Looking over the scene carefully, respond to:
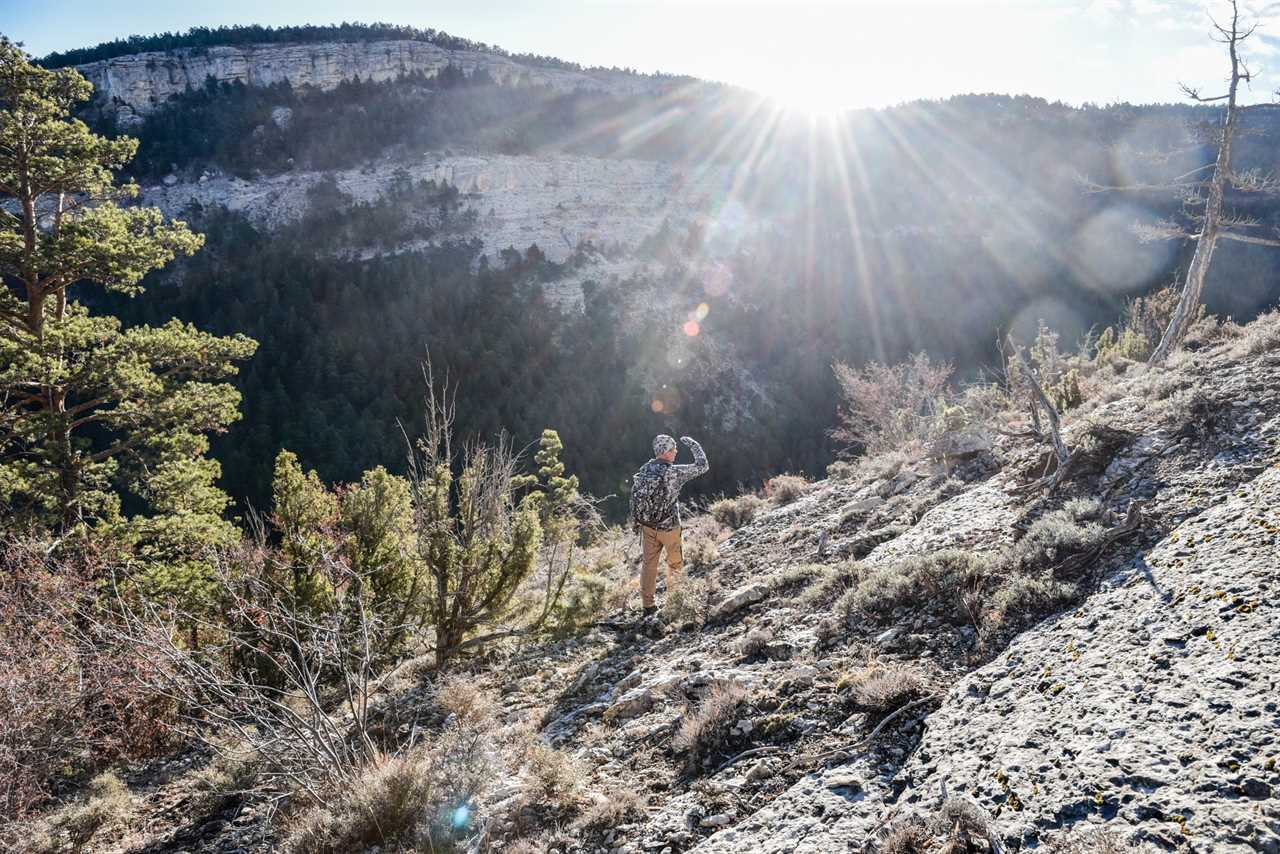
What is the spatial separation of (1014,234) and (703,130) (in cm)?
3889

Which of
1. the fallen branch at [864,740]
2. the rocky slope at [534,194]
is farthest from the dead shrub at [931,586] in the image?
the rocky slope at [534,194]

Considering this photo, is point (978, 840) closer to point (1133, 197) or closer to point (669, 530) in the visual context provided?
point (669, 530)

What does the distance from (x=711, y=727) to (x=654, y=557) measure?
303 centimetres

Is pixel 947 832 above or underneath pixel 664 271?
underneath

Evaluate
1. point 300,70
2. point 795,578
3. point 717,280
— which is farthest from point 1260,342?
point 300,70

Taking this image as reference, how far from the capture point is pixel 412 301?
204 feet

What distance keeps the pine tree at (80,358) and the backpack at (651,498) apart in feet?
19.7

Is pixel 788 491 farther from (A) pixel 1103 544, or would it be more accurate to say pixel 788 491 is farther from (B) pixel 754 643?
(A) pixel 1103 544

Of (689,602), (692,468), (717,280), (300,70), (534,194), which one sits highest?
(300,70)

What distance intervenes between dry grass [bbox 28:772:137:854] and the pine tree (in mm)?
3896

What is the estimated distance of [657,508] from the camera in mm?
6723

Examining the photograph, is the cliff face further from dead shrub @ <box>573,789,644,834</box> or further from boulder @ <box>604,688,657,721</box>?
dead shrub @ <box>573,789,644,834</box>

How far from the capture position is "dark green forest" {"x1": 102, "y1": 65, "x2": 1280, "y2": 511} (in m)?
51.6

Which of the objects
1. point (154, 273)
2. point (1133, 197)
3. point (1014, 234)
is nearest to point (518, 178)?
point (154, 273)
